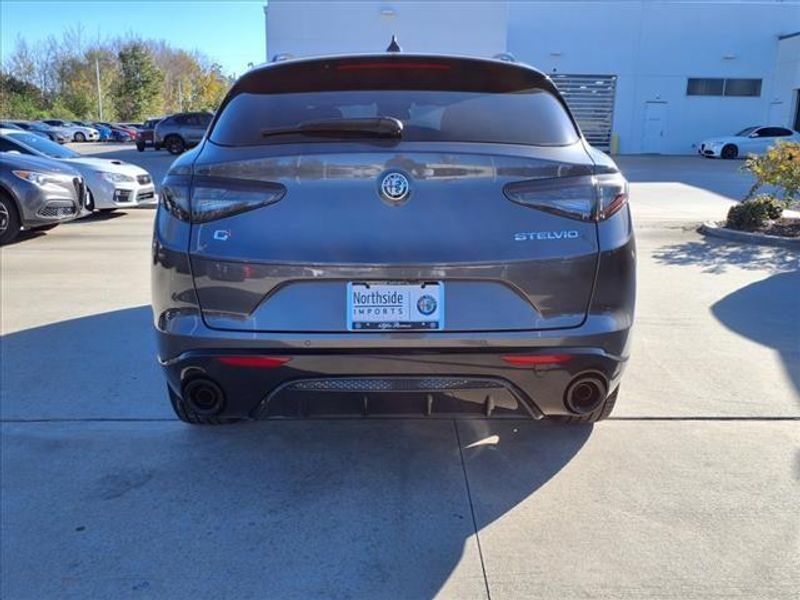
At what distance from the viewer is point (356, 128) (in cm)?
276

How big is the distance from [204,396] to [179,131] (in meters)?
30.3

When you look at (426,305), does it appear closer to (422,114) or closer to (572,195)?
(572,195)

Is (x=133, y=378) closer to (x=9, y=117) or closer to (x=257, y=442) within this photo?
(x=257, y=442)

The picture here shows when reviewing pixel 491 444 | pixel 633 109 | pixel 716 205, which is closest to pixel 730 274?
pixel 491 444

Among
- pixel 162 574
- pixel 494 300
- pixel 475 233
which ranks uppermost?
pixel 475 233

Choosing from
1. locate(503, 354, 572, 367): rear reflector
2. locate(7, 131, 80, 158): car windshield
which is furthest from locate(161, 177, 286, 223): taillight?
locate(7, 131, 80, 158): car windshield

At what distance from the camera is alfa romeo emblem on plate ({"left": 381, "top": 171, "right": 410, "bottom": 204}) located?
2.65m

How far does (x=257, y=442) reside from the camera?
12.1ft

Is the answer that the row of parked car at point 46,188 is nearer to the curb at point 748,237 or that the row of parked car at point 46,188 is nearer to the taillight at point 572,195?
the taillight at point 572,195

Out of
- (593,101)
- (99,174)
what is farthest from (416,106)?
(593,101)

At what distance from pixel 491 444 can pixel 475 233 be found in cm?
141

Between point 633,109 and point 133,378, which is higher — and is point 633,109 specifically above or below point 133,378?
above

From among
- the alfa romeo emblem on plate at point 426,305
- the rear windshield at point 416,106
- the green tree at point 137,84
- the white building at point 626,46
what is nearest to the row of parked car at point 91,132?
the green tree at point 137,84

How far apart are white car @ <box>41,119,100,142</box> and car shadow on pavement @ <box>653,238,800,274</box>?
5064 centimetres
